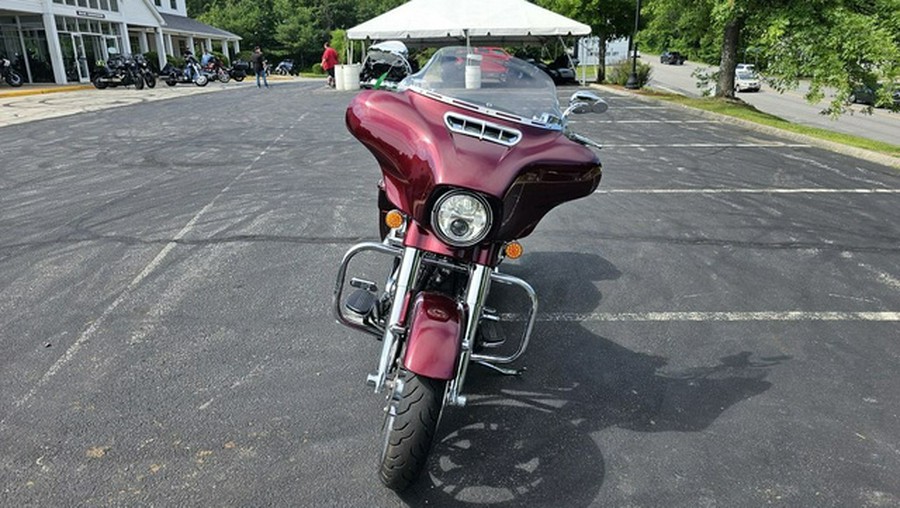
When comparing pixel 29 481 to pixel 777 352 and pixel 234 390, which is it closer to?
pixel 234 390

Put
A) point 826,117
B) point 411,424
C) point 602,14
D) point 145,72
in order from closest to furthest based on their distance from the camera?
1. point 411,424
2. point 826,117
3. point 145,72
4. point 602,14

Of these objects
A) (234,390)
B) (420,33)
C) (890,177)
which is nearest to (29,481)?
(234,390)

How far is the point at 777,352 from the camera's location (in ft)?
12.5

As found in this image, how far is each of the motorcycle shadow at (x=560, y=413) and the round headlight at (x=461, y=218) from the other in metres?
1.06

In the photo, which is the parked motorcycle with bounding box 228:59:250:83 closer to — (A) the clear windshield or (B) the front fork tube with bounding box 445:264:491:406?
(A) the clear windshield

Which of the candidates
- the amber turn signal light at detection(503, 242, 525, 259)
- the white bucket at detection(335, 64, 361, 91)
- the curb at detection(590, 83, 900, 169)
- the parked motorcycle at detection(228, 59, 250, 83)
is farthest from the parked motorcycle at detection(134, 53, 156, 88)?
the amber turn signal light at detection(503, 242, 525, 259)

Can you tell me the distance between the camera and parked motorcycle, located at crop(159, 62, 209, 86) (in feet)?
92.7

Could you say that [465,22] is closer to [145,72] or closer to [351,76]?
[351,76]

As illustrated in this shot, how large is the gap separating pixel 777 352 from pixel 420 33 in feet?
47.1

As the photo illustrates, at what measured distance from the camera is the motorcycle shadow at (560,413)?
260 centimetres

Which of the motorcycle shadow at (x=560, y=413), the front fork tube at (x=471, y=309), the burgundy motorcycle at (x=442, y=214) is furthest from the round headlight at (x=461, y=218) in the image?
the motorcycle shadow at (x=560, y=413)

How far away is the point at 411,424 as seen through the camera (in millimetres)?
2365

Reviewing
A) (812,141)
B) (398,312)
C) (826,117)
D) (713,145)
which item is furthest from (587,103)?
(826,117)

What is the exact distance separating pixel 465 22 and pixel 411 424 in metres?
15.5
